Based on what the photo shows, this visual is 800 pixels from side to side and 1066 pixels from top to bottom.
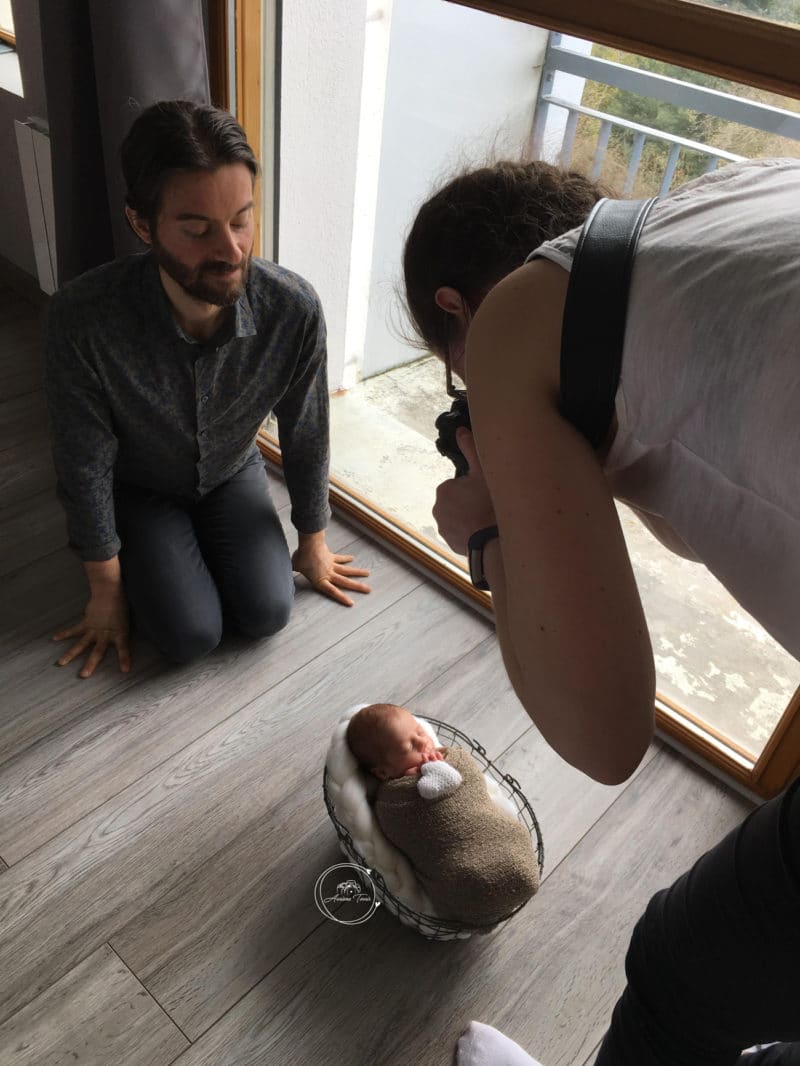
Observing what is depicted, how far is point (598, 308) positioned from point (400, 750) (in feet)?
2.93

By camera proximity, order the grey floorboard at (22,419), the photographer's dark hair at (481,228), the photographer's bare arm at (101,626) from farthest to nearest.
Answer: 1. the grey floorboard at (22,419)
2. the photographer's bare arm at (101,626)
3. the photographer's dark hair at (481,228)

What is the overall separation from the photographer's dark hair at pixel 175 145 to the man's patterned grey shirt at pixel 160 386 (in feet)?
0.48

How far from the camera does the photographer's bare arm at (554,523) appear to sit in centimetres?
54

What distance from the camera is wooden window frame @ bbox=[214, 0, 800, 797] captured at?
40.5 inches

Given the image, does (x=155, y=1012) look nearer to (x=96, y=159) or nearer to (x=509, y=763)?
(x=509, y=763)

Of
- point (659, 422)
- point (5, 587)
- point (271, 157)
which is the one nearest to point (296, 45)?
point (271, 157)

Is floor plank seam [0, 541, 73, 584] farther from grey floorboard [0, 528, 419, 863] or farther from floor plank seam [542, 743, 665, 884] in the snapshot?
floor plank seam [542, 743, 665, 884]

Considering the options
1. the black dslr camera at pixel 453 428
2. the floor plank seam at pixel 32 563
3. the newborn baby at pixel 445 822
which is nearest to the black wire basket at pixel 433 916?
the newborn baby at pixel 445 822

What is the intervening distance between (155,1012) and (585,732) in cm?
88

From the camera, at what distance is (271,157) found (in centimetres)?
183

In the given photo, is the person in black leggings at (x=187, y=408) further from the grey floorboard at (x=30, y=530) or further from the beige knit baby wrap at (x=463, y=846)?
the beige knit baby wrap at (x=463, y=846)

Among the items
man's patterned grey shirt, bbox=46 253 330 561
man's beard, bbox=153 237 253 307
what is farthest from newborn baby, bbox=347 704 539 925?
man's beard, bbox=153 237 253 307

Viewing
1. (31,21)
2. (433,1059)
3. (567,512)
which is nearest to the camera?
(567,512)
